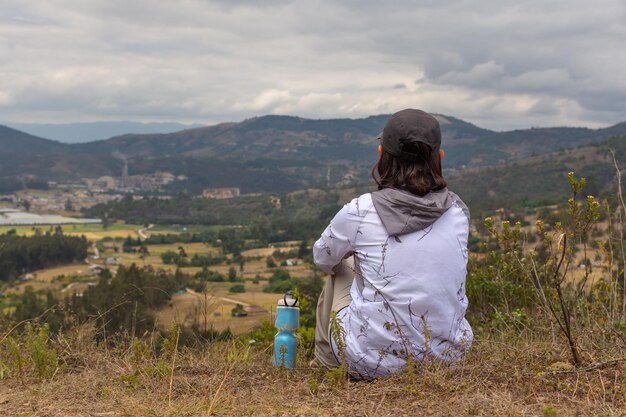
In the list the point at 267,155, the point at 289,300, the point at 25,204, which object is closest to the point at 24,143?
the point at 267,155

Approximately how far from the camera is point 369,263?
2920 millimetres

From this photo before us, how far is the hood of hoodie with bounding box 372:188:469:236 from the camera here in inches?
112

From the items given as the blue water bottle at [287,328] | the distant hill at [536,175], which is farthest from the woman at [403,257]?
the distant hill at [536,175]

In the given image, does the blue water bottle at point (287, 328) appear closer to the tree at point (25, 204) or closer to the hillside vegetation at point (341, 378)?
the hillside vegetation at point (341, 378)

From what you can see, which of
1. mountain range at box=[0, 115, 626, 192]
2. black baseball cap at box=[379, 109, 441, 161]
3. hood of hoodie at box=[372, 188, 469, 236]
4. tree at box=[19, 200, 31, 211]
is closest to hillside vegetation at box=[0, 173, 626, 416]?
hood of hoodie at box=[372, 188, 469, 236]

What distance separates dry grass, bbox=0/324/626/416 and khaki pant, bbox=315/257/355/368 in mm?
107

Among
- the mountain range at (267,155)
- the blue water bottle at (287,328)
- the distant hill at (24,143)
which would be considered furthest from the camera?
the distant hill at (24,143)

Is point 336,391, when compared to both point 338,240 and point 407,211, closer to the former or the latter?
point 338,240

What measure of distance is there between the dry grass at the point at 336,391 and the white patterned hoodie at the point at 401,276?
0.44ft

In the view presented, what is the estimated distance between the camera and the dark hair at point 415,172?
2934 mm

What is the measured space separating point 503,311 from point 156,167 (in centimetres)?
14078

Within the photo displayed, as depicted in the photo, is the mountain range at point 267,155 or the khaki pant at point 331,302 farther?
the mountain range at point 267,155

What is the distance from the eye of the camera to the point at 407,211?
2.86 metres

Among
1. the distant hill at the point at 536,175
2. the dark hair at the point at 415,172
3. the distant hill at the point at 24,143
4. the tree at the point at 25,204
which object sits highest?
the distant hill at the point at 24,143
